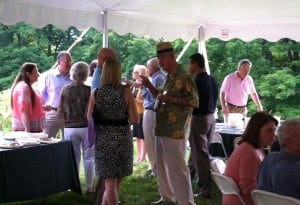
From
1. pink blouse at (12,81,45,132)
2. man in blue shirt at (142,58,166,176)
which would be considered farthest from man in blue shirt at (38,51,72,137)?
man in blue shirt at (142,58,166,176)

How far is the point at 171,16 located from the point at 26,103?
3081 mm

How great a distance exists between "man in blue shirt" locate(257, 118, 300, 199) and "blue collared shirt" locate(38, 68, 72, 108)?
3.08 meters

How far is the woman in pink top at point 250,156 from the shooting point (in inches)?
110

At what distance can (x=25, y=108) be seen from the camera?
4484 millimetres

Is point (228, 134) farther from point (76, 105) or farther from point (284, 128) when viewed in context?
point (284, 128)

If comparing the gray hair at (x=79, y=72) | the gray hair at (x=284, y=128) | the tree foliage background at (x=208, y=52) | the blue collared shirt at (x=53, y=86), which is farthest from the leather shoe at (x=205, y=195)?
the tree foliage background at (x=208, y=52)

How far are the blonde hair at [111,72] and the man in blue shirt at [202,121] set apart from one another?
1.12m

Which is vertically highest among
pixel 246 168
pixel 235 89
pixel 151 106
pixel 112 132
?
pixel 235 89

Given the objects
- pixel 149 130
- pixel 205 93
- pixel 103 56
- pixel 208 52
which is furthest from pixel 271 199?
pixel 208 52

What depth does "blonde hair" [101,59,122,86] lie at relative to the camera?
368 cm

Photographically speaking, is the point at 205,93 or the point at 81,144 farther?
the point at 81,144

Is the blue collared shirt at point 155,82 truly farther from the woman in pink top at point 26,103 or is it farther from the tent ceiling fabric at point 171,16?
the woman in pink top at point 26,103

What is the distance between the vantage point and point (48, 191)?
4254mm

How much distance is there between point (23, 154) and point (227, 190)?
1925 mm
